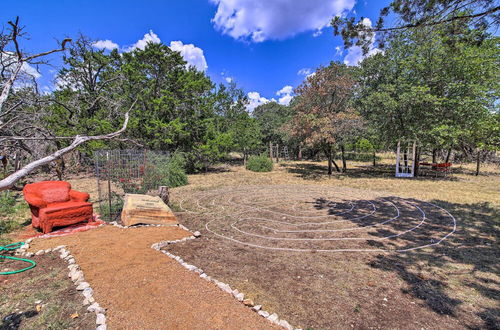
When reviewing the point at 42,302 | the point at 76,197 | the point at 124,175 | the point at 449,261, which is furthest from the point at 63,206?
the point at 449,261

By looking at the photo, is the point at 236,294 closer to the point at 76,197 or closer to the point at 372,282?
the point at 372,282

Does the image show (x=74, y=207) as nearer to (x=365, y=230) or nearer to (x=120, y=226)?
(x=120, y=226)

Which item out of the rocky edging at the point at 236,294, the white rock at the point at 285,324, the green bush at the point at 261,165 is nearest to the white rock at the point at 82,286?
the rocky edging at the point at 236,294

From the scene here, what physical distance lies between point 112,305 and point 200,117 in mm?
13298

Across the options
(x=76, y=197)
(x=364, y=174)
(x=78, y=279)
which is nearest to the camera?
(x=78, y=279)

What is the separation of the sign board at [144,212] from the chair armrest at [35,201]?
4.79ft

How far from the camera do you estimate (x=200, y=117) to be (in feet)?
48.4

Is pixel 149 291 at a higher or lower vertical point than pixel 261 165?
lower

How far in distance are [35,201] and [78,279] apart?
2.89 meters

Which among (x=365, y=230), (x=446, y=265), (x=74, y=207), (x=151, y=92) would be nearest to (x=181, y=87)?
(x=151, y=92)

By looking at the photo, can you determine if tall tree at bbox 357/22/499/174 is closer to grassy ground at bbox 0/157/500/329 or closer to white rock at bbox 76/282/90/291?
grassy ground at bbox 0/157/500/329

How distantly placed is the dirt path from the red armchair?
59 centimetres

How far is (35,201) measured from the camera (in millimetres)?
4598

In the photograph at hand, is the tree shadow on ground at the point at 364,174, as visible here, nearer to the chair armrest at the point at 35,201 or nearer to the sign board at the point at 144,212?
the sign board at the point at 144,212
